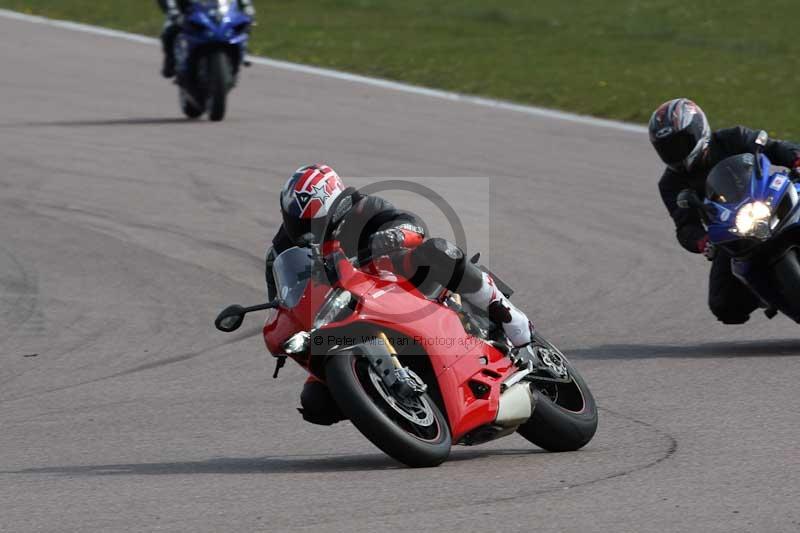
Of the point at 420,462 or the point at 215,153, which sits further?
the point at 215,153

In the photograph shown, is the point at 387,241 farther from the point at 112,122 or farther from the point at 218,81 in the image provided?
the point at 112,122

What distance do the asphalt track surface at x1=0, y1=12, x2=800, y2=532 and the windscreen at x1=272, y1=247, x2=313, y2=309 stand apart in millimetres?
737

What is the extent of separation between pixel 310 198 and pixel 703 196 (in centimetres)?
400

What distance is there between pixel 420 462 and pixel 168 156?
11.5 meters

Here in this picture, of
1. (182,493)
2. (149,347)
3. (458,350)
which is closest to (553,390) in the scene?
(458,350)

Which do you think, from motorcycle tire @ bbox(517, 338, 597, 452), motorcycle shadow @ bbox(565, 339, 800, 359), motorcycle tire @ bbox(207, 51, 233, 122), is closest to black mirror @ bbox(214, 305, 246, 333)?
motorcycle tire @ bbox(517, 338, 597, 452)

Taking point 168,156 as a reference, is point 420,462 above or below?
above

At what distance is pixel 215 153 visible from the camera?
1778cm

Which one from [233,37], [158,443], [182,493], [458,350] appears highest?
[458,350]

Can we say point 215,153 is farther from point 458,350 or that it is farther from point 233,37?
point 458,350

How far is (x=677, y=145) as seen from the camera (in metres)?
9.98

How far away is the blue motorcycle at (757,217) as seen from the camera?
958cm

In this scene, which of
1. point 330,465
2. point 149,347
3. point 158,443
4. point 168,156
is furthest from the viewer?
point 168,156

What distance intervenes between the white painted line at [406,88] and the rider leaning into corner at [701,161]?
29.2 feet
